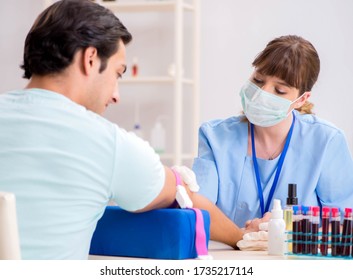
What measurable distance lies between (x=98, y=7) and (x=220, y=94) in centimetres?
284

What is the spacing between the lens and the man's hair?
1296mm

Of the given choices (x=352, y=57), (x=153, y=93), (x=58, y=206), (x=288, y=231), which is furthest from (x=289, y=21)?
(x=58, y=206)

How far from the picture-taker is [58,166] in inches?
46.9

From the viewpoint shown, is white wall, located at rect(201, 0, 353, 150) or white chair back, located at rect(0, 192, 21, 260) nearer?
white chair back, located at rect(0, 192, 21, 260)

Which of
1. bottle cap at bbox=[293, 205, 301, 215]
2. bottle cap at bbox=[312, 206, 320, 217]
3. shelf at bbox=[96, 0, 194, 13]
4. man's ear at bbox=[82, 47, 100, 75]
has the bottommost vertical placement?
bottle cap at bbox=[293, 205, 301, 215]

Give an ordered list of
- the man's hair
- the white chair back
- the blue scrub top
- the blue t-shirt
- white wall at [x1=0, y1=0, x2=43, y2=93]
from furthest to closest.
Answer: white wall at [x1=0, y1=0, x2=43, y2=93]
the blue scrub top
the man's hair
the blue t-shirt
the white chair back

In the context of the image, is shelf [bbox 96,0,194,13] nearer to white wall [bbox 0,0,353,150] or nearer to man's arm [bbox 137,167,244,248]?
white wall [bbox 0,0,353,150]

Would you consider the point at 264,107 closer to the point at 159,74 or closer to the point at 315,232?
the point at 315,232

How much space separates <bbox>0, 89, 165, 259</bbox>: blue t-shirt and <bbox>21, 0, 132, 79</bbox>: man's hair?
3.8 inches

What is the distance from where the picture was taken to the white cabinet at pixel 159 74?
409 cm

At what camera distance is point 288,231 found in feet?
4.82

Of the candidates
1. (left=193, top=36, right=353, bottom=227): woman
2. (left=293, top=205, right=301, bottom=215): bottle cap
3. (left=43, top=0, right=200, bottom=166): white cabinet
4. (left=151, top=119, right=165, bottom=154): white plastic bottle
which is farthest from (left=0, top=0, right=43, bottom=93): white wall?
(left=293, top=205, right=301, bottom=215): bottle cap

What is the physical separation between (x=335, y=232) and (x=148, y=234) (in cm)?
40
